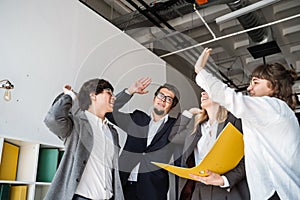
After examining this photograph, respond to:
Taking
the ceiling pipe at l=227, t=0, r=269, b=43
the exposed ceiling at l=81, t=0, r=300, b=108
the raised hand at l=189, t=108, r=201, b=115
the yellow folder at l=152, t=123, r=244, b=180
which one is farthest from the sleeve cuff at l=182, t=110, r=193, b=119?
the ceiling pipe at l=227, t=0, r=269, b=43

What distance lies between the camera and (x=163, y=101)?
1496 millimetres

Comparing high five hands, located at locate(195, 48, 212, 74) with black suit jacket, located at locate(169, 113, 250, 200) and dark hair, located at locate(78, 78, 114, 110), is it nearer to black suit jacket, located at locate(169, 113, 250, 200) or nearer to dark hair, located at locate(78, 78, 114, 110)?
black suit jacket, located at locate(169, 113, 250, 200)

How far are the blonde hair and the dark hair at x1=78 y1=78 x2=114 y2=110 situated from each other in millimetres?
453

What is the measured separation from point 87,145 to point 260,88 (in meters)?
0.81

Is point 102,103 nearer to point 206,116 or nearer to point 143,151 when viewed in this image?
point 143,151

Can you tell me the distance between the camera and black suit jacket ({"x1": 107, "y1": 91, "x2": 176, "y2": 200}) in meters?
1.26

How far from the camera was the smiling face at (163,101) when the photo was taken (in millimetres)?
1470

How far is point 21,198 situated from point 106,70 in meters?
1.15

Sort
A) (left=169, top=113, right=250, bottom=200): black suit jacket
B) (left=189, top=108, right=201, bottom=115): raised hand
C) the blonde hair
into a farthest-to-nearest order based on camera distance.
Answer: (left=189, top=108, right=201, bottom=115): raised hand
the blonde hair
(left=169, top=113, right=250, bottom=200): black suit jacket

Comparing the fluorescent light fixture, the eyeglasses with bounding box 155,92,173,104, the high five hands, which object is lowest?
the eyeglasses with bounding box 155,92,173,104

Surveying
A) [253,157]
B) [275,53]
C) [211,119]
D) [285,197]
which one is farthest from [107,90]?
[275,53]

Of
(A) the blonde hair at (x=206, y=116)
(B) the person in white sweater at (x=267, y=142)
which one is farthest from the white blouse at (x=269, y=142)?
(A) the blonde hair at (x=206, y=116)

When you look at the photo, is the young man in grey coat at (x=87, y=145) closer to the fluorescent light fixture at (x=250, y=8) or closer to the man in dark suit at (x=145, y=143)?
the man in dark suit at (x=145, y=143)

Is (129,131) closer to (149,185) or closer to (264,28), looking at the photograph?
(149,185)
